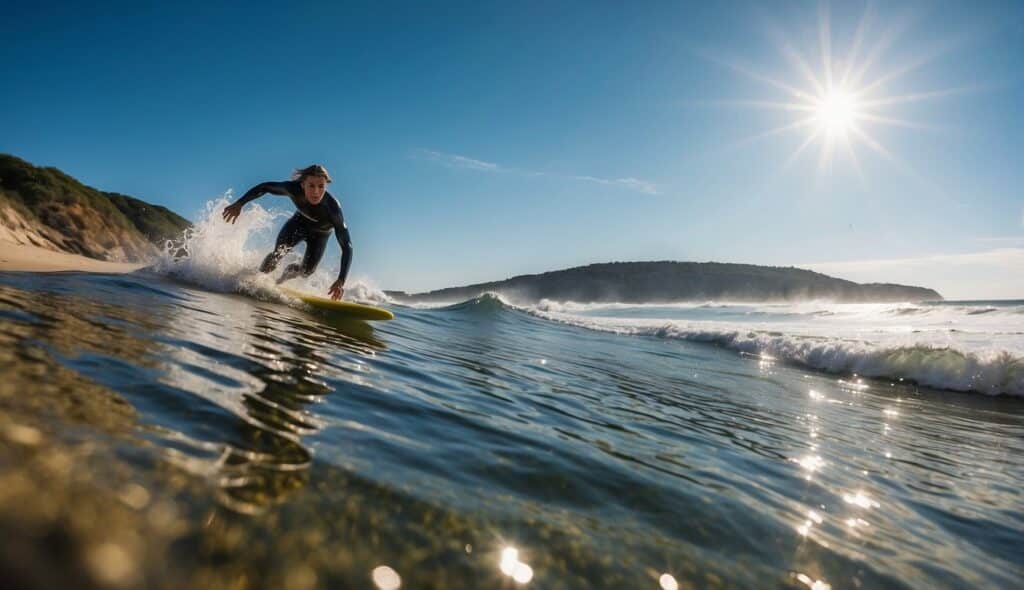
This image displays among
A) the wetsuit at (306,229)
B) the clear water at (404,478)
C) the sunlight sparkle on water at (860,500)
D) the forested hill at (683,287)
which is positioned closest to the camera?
the clear water at (404,478)

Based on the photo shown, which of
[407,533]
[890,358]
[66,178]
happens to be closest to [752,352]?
[890,358]

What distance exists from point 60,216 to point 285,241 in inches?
816

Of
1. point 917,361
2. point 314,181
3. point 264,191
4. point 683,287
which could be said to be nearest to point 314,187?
point 314,181

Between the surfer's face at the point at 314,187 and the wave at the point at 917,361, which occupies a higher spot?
the surfer's face at the point at 314,187

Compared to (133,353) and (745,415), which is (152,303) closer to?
(133,353)

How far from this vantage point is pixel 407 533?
1610 mm

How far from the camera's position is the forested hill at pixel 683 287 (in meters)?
68.8

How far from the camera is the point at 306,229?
30.3ft

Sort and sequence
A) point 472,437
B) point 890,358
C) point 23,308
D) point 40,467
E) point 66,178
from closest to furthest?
point 40,467
point 472,437
point 23,308
point 890,358
point 66,178

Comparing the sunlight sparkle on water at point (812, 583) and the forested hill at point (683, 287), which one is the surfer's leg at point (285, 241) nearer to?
the sunlight sparkle on water at point (812, 583)

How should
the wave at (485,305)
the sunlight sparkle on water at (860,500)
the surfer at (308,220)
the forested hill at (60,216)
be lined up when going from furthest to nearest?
the wave at (485,305) → the forested hill at (60,216) → the surfer at (308,220) → the sunlight sparkle on water at (860,500)

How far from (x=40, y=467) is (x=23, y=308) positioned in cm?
300

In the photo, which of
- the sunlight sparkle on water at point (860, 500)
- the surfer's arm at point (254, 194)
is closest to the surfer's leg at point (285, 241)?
the surfer's arm at point (254, 194)

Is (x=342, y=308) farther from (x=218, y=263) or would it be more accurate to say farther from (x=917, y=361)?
(x=917, y=361)
